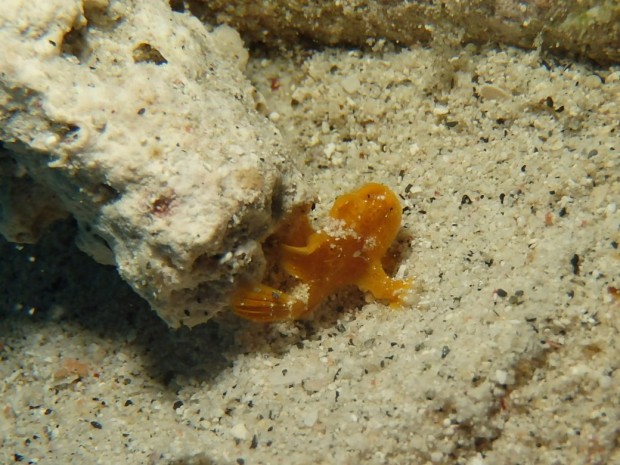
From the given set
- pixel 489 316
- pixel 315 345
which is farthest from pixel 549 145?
pixel 315 345

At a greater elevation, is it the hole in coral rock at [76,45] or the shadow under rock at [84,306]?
the hole in coral rock at [76,45]

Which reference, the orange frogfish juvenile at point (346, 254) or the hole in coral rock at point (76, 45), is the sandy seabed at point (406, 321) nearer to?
the orange frogfish juvenile at point (346, 254)

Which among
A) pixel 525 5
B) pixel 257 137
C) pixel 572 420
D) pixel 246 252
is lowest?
pixel 246 252

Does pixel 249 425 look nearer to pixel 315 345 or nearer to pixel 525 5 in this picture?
pixel 315 345

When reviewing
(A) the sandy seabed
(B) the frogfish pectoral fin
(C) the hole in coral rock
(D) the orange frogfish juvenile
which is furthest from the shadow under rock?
(C) the hole in coral rock

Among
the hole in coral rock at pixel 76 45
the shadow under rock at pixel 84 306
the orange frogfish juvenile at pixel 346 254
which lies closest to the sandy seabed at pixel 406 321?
the shadow under rock at pixel 84 306

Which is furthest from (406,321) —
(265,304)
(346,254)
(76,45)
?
(76,45)

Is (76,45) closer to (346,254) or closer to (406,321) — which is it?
(346,254)
